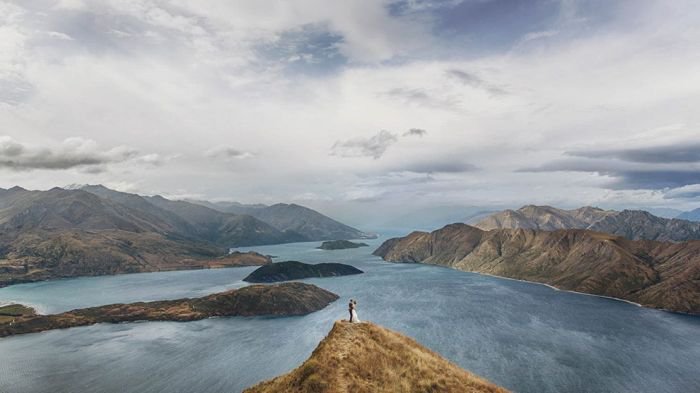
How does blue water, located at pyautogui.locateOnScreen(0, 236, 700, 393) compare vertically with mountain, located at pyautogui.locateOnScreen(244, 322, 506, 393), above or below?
below

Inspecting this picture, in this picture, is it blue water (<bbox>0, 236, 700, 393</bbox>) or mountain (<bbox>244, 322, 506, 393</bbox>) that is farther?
blue water (<bbox>0, 236, 700, 393</bbox>)

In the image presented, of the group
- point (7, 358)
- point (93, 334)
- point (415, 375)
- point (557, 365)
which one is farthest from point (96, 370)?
point (557, 365)

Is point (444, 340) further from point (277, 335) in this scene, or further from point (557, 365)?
point (277, 335)

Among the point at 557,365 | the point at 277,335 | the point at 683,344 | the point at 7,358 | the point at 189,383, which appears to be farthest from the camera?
the point at 277,335

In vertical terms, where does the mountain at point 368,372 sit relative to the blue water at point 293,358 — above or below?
above

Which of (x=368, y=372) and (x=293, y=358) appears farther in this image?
(x=293, y=358)

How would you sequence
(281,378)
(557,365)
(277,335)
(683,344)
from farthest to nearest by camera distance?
(277,335) < (683,344) < (557,365) < (281,378)

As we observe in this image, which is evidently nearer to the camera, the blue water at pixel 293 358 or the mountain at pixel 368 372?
the mountain at pixel 368 372

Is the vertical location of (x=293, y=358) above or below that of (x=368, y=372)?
below
